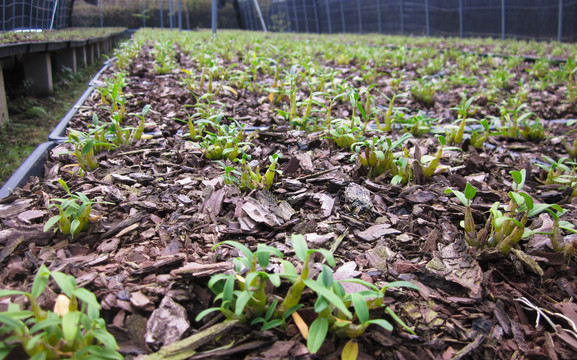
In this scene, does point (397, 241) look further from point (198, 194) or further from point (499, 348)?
point (198, 194)

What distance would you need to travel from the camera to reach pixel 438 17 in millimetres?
11281

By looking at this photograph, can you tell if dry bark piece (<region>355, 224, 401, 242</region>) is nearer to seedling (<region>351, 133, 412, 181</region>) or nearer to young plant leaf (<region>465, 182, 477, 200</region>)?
young plant leaf (<region>465, 182, 477, 200</region>)

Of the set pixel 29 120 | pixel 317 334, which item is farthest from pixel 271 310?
pixel 29 120

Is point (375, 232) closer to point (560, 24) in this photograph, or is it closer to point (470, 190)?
point (470, 190)

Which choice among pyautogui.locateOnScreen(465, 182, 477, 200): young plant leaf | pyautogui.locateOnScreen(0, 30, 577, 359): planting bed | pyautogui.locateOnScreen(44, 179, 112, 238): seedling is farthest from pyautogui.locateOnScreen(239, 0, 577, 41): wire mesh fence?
pyautogui.locateOnScreen(44, 179, 112, 238): seedling

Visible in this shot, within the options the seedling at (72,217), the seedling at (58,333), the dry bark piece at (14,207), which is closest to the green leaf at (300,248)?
the seedling at (58,333)

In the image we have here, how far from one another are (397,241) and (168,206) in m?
0.91

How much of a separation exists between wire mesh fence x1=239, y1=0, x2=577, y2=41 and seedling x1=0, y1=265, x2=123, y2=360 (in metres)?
10.0

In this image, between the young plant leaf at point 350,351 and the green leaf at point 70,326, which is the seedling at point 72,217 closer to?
the green leaf at point 70,326

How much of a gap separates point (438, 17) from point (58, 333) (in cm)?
1243

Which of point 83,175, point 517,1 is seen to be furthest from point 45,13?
point 517,1

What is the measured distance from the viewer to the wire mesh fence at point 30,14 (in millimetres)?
4721

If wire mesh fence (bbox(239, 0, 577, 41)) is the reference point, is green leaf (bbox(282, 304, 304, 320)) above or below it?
below

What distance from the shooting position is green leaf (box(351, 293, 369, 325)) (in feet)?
3.10
